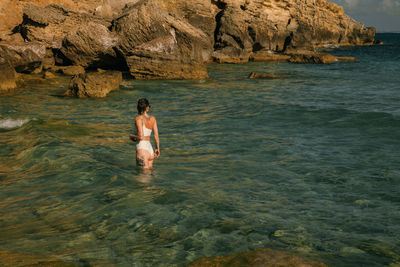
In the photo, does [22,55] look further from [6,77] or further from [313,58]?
[313,58]

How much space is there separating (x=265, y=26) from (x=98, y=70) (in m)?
28.7

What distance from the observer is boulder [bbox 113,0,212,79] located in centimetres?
2200

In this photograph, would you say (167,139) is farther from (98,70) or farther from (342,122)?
(98,70)

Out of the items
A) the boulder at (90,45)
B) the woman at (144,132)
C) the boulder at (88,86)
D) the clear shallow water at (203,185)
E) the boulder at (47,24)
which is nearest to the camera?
the clear shallow water at (203,185)

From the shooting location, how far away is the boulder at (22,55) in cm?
1920

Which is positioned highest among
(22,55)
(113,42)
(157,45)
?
(113,42)

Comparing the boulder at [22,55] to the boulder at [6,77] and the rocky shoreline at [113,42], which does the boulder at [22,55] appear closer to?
the rocky shoreline at [113,42]

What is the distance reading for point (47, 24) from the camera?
26078mm

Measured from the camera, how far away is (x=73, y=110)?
13984 millimetres

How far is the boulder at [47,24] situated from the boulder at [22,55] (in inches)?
179

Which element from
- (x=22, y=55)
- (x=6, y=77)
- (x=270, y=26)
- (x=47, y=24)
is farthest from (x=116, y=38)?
(x=270, y=26)

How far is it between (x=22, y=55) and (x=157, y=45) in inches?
297

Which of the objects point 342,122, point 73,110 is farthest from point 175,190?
point 73,110

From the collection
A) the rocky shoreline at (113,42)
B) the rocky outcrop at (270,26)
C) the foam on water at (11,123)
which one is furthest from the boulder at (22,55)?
the rocky outcrop at (270,26)
